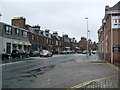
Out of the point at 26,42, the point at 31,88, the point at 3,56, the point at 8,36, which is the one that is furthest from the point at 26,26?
the point at 31,88

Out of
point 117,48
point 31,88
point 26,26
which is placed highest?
point 26,26

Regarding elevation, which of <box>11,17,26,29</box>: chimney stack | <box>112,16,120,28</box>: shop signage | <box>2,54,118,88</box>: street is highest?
<box>11,17,26,29</box>: chimney stack

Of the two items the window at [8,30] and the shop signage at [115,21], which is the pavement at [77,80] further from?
the window at [8,30]

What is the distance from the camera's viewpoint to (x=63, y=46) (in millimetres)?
82375

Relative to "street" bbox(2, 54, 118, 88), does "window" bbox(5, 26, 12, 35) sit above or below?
above

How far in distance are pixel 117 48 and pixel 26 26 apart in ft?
104

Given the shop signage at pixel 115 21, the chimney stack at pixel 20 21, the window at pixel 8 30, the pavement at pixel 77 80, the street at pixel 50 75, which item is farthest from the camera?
the chimney stack at pixel 20 21

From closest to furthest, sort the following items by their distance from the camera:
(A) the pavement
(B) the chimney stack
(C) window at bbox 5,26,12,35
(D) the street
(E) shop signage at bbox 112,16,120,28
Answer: (A) the pavement, (D) the street, (E) shop signage at bbox 112,16,120,28, (C) window at bbox 5,26,12,35, (B) the chimney stack

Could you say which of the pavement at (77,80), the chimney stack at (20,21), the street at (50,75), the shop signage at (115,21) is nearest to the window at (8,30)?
the chimney stack at (20,21)

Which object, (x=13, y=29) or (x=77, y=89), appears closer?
(x=77, y=89)

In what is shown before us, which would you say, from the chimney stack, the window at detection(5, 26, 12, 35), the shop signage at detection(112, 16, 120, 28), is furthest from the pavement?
the chimney stack

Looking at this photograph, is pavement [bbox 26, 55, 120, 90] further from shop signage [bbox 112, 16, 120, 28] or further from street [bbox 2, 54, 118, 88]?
shop signage [bbox 112, 16, 120, 28]

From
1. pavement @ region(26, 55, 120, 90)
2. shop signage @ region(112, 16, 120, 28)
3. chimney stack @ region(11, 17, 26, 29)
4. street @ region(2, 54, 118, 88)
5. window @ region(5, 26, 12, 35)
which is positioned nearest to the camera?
pavement @ region(26, 55, 120, 90)

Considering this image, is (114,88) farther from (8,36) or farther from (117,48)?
(8,36)
